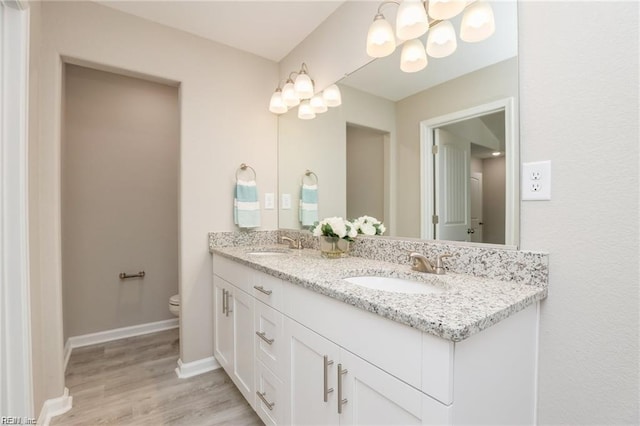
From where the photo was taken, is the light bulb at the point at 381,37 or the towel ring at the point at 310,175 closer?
the light bulb at the point at 381,37

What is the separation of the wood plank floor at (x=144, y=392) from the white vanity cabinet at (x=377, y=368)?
43cm

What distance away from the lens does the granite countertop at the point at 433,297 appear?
2.14 feet

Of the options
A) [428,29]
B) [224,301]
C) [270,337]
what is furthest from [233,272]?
[428,29]

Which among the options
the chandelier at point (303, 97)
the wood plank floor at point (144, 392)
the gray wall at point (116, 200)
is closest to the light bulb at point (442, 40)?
the chandelier at point (303, 97)

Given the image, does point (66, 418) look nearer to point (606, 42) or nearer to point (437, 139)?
point (437, 139)

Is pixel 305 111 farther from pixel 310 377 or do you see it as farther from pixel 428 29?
pixel 310 377

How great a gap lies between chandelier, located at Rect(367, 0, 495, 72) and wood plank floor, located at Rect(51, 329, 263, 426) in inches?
77.3

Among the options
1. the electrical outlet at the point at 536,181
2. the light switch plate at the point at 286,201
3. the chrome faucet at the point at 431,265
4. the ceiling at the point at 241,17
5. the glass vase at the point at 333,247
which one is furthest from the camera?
the light switch plate at the point at 286,201

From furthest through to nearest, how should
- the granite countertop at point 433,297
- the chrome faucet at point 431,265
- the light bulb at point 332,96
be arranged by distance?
1. the light bulb at point 332,96
2. the chrome faucet at point 431,265
3. the granite countertop at point 433,297

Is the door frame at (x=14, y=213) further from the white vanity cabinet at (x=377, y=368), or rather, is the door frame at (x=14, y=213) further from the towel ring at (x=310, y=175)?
the towel ring at (x=310, y=175)

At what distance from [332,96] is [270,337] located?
1.44m

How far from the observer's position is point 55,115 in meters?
1.56

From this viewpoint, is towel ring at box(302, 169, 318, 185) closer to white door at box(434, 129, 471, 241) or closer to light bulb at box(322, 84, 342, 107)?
light bulb at box(322, 84, 342, 107)

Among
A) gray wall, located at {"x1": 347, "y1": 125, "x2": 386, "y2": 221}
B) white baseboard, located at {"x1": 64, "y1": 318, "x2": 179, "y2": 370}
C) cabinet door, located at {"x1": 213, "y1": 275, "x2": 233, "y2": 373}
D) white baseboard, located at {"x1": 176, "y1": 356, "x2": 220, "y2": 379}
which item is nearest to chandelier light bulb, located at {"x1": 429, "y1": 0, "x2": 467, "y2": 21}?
gray wall, located at {"x1": 347, "y1": 125, "x2": 386, "y2": 221}
